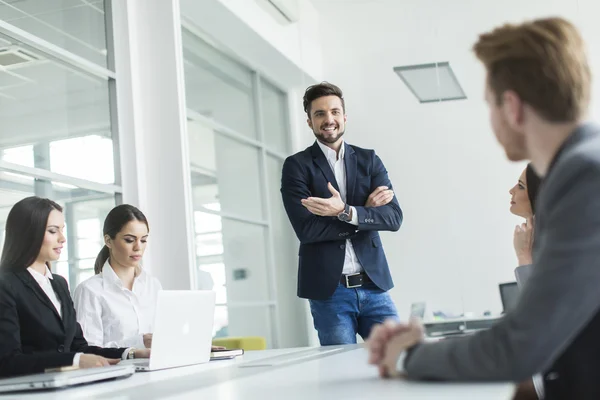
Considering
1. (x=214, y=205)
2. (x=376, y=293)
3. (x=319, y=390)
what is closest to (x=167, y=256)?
(x=214, y=205)

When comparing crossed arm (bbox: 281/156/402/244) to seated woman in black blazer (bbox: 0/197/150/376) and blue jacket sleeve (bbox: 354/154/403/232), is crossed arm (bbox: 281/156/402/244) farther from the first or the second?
seated woman in black blazer (bbox: 0/197/150/376)

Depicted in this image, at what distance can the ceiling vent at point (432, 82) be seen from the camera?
5656 mm

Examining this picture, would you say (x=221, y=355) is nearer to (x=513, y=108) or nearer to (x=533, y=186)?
(x=533, y=186)

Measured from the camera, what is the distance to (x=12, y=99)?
389cm

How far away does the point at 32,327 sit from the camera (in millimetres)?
2707

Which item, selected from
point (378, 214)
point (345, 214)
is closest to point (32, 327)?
point (345, 214)

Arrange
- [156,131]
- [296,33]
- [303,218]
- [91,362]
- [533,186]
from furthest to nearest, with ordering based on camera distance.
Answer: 1. [296,33]
2. [156,131]
3. [303,218]
4. [91,362]
5. [533,186]

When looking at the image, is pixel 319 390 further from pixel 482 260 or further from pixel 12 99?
pixel 482 260

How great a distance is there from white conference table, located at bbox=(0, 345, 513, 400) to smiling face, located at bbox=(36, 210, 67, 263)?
1.00 meters

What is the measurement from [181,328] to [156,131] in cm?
281

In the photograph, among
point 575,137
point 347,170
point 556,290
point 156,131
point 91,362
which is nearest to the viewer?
point 556,290

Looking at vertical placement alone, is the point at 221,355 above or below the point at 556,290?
below

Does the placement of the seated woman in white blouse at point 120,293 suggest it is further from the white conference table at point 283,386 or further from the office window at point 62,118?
the white conference table at point 283,386

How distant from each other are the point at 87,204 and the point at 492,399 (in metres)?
3.82
